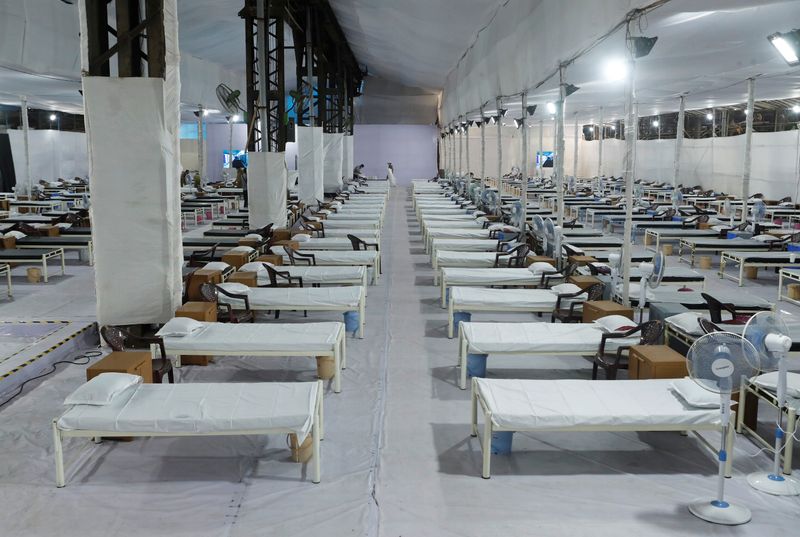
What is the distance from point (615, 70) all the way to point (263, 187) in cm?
822

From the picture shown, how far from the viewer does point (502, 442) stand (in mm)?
5766

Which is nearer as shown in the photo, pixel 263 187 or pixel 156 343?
pixel 156 343

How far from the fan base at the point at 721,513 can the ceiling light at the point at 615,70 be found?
32.4 feet

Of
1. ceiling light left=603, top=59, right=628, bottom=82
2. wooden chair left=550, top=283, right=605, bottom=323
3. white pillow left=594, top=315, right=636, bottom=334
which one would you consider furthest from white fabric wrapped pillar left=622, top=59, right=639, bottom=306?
ceiling light left=603, top=59, right=628, bottom=82

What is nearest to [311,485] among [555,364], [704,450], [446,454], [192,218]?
[446,454]

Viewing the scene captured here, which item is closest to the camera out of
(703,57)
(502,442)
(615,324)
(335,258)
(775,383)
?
(502,442)

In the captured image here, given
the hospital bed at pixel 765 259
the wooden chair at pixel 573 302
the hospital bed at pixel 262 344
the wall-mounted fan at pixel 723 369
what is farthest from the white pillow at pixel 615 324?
the hospital bed at pixel 765 259

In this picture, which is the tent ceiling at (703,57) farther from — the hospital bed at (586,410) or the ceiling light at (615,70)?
the hospital bed at (586,410)

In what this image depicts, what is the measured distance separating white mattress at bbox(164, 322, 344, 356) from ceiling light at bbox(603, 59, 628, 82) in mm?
8586

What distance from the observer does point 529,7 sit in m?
12.8

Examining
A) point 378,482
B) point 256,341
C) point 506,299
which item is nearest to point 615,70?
point 506,299

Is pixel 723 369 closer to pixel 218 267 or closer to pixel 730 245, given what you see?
pixel 218 267

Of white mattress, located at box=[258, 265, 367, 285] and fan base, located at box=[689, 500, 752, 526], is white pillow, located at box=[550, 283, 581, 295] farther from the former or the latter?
fan base, located at box=[689, 500, 752, 526]

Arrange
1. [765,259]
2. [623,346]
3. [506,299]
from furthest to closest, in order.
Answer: [765,259] → [506,299] → [623,346]
